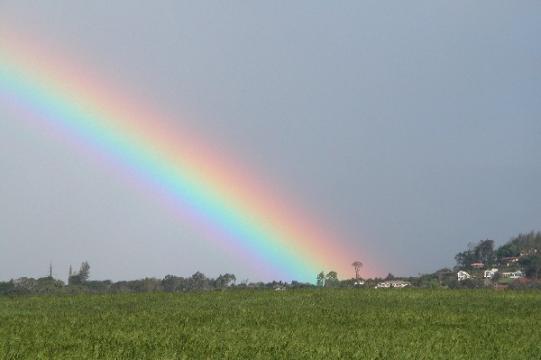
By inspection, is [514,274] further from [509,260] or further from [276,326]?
[276,326]

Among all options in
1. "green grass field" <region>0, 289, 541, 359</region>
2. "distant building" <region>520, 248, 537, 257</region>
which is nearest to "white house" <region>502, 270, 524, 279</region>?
"distant building" <region>520, 248, 537, 257</region>

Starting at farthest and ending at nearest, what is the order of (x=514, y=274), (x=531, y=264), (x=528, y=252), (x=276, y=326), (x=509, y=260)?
(x=509, y=260) < (x=528, y=252) < (x=531, y=264) < (x=514, y=274) < (x=276, y=326)

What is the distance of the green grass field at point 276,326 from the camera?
1717cm

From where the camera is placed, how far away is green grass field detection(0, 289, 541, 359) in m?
17.2

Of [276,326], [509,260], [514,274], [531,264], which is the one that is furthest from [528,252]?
[276,326]

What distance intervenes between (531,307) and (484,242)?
148107mm

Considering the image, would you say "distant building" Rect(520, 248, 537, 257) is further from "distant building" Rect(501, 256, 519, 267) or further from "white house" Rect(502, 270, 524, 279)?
"white house" Rect(502, 270, 524, 279)

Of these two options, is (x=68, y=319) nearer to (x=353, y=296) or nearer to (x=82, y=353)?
(x=82, y=353)

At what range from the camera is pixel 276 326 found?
72.7 feet

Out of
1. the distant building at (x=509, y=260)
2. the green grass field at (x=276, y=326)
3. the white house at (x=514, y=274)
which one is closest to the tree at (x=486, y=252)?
the distant building at (x=509, y=260)

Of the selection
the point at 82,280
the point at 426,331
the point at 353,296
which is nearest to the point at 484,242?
the point at 82,280

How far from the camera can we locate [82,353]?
16.1 meters

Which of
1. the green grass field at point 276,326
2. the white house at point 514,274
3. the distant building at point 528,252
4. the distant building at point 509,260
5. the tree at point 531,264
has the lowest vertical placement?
the green grass field at point 276,326

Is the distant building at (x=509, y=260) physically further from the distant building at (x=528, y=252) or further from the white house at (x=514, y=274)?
the white house at (x=514, y=274)
